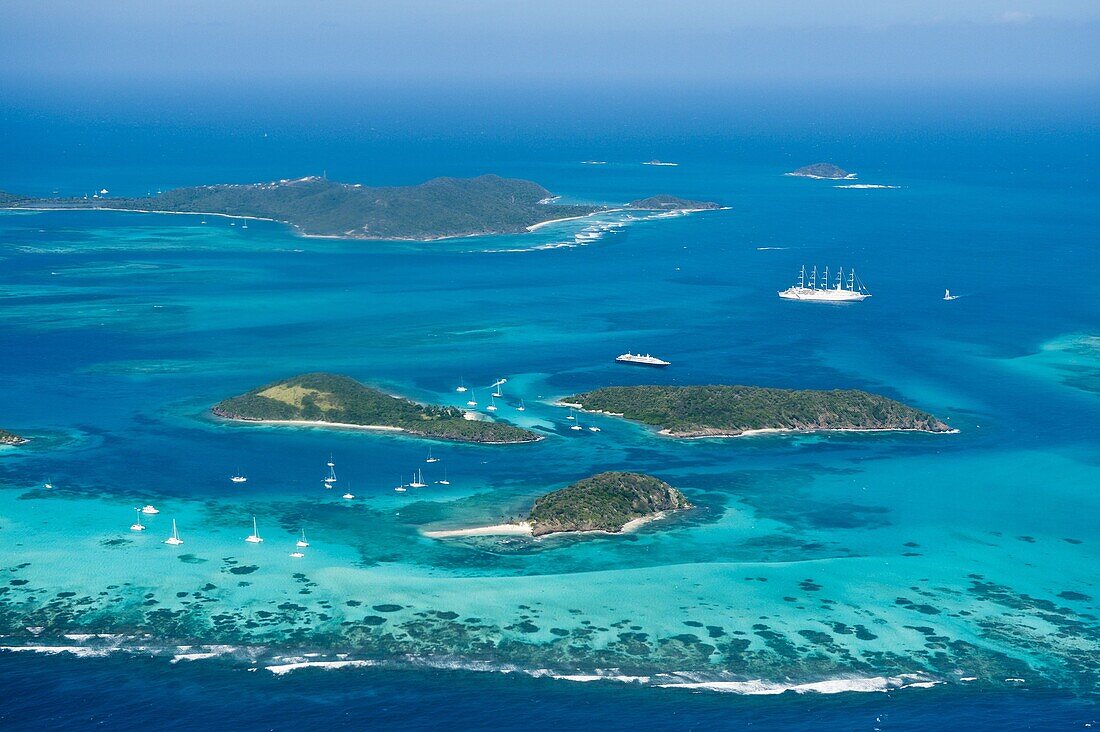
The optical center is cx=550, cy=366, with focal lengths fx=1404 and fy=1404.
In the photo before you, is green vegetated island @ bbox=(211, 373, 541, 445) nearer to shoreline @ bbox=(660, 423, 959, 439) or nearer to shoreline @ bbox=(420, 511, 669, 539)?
shoreline @ bbox=(660, 423, 959, 439)

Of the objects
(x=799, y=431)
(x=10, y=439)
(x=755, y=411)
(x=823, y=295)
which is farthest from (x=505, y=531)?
(x=823, y=295)

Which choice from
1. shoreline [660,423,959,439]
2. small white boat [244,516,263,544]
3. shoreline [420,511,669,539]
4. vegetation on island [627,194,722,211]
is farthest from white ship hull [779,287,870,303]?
small white boat [244,516,263,544]

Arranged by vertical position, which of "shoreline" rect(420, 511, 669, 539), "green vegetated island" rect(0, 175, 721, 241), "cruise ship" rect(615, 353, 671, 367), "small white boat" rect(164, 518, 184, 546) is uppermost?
"green vegetated island" rect(0, 175, 721, 241)

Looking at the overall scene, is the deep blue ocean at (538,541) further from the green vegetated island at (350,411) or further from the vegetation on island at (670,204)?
the vegetation on island at (670,204)

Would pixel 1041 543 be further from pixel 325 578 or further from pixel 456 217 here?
pixel 456 217

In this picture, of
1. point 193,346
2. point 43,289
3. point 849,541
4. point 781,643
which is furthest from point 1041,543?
point 43,289

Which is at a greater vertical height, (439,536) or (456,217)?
(456,217)
